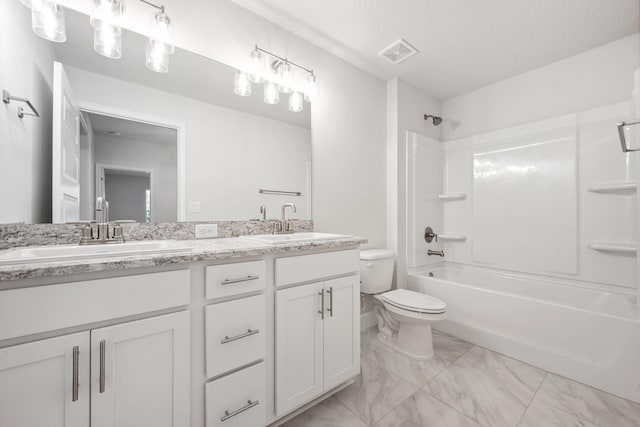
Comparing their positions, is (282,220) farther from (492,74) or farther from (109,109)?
(492,74)

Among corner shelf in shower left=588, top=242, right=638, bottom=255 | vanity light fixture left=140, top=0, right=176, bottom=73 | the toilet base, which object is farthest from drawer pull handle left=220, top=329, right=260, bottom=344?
corner shelf in shower left=588, top=242, right=638, bottom=255

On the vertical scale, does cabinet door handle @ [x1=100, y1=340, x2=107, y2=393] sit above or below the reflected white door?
below

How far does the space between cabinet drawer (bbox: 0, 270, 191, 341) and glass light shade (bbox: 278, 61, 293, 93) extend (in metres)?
1.44

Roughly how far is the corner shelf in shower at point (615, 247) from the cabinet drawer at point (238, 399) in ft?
8.47

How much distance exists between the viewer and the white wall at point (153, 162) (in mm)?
1256

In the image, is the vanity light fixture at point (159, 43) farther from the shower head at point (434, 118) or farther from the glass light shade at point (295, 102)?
the shower head at point (434, 118)

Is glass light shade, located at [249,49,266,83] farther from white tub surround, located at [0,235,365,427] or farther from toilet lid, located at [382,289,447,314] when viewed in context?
toilet lid, located at [382,289,447,314]

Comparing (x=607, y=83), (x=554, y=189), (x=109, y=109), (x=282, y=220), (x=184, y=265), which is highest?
(x=607, y=83)

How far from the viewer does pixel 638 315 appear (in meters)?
1.50

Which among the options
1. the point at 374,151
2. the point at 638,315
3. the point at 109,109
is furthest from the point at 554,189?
the point at 109,109

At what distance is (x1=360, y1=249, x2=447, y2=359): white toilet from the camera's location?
5.85 feet

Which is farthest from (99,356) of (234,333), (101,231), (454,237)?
(454,237)

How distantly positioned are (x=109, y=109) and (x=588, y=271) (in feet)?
11.3

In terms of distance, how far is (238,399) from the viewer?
1.04 meters
